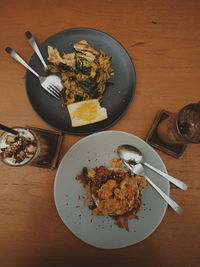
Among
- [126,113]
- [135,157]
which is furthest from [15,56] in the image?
[135,157]

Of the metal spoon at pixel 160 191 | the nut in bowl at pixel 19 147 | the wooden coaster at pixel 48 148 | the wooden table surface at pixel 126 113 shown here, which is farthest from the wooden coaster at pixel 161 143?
the nut in bowl at pixel 19 147

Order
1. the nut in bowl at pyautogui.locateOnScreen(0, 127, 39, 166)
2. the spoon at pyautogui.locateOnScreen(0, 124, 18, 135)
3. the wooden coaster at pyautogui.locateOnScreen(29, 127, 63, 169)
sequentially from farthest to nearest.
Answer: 1. the wooden coaster at pyautogui.locateOnScreen(29, 127, 63, 169)
2. the nut in bowl at pyautogui.locateOnScreen(0, 127, 39, 166)
3. the spoon at pyautogui.locateOnScreen(0, 124, 18, 135)

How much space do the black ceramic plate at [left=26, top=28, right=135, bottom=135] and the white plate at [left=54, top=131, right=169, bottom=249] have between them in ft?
0.28

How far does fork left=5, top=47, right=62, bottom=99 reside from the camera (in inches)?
49.3

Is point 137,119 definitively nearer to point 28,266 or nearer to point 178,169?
point 178,169

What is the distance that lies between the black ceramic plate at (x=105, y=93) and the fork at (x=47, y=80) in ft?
0.07

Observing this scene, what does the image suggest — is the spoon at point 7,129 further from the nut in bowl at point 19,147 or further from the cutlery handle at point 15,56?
the cutlery handle at point 15,56

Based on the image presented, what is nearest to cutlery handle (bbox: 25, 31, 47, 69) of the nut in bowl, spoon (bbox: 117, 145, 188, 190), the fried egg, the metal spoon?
the fried egg

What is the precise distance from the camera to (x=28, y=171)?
1232 millimetres

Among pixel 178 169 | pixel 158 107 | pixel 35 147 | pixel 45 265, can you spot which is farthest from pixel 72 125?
pixel 45 265

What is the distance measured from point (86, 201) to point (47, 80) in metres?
0.63

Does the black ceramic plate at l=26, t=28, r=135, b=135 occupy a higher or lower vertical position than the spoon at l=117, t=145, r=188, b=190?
higher

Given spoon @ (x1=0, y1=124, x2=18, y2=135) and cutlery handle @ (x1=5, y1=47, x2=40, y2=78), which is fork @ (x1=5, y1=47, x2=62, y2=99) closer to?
cutlery handle @ (x1=5, y1=47, x2=40, y2=78)

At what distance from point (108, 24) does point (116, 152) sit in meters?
0.70
